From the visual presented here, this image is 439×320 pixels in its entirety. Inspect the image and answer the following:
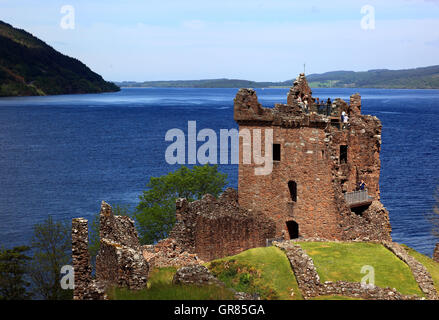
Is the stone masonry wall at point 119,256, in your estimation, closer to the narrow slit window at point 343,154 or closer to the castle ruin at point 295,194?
the castle ruin at point 295,194

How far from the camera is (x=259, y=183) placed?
45531 millimetres

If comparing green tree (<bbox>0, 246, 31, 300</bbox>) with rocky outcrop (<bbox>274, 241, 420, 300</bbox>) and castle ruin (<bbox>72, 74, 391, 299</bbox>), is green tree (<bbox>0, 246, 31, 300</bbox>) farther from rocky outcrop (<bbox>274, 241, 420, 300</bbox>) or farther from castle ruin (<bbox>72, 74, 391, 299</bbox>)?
rocky outcrop (<bbox>274, 241, 420, 300</bbox>)

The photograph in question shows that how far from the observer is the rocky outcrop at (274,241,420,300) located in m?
30.5

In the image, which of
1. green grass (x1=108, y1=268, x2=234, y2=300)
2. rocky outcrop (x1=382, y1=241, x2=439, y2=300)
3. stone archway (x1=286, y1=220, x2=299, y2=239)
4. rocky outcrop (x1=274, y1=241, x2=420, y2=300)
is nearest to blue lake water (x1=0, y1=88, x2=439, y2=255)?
stone archway (x1=286, y1=220, x2=299, y2=239)

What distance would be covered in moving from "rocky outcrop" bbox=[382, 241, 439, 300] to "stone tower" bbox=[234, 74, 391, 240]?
5738 mm

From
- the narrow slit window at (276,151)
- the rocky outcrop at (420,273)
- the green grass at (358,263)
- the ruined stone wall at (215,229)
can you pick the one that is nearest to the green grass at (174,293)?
the green grass at (358,263)

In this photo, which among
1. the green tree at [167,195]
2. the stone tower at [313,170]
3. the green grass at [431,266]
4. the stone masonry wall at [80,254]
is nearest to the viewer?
the stone masonry wall at [80,254]

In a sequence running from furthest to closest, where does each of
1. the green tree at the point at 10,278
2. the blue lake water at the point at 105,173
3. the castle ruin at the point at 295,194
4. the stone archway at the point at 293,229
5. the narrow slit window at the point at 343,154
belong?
the blue lake water at the point at 105,173
the narrow slit window at the point at 343,154
the stone archway at the point at 293,229
the green tree at the point at 10,278
the castle ruin at the point at 295,194

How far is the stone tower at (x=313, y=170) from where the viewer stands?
4319 cm

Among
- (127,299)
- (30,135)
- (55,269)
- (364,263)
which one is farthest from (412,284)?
(30,135)

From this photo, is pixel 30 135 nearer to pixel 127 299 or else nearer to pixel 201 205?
pixel 201 205

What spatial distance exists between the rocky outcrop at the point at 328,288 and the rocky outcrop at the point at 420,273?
1535 millimetres

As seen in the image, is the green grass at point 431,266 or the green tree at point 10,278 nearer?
the green grass at point 431,266
